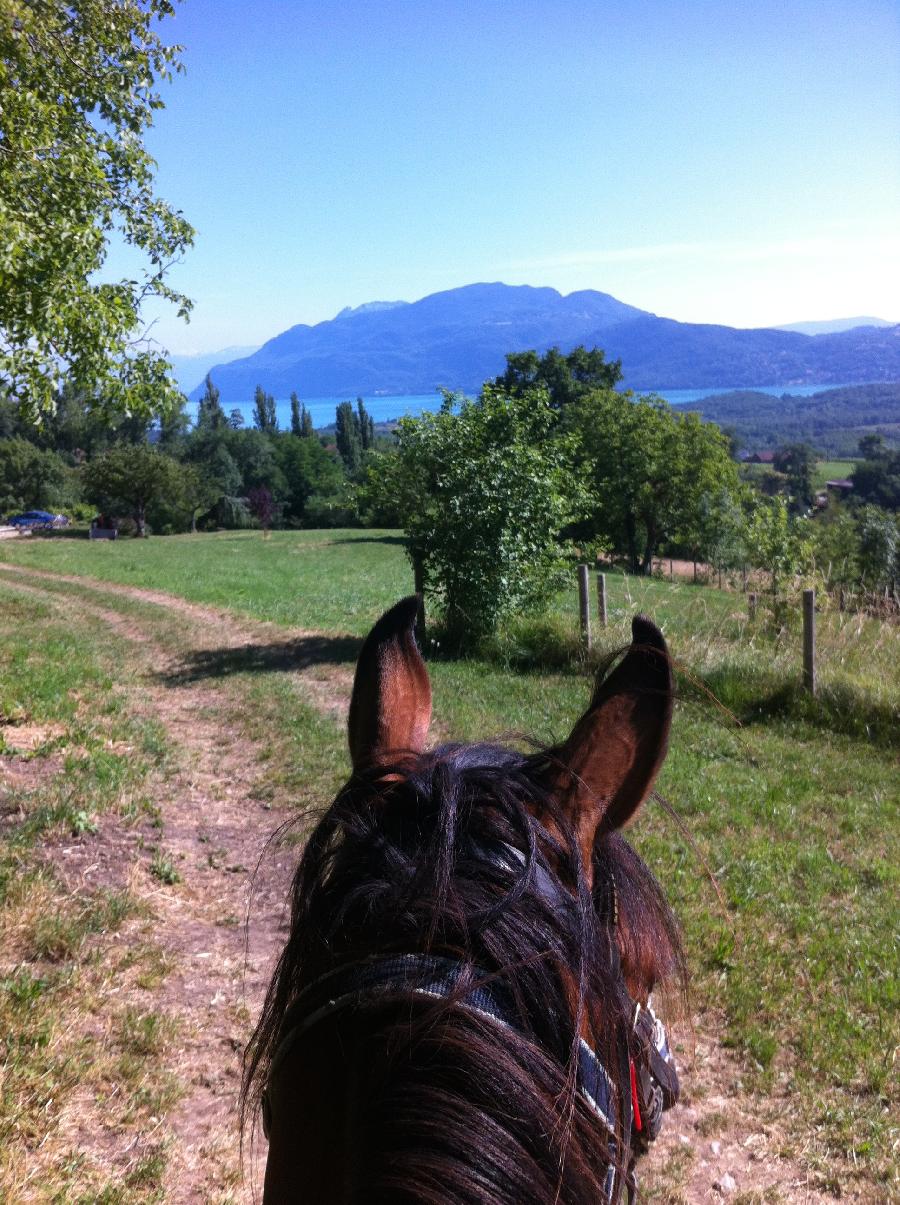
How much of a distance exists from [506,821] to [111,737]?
253 inches

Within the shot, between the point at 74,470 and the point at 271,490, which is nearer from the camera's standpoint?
the point at 74,470

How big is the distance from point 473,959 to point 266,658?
10752 millimetres

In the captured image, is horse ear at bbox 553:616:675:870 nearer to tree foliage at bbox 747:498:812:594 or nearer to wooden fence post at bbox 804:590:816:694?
wooden fence post at bbox 804:590:816:694

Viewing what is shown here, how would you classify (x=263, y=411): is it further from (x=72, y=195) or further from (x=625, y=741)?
(x=625, y=741)

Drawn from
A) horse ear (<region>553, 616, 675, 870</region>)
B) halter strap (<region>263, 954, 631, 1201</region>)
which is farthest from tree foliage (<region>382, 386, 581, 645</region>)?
halter strap (<region>263, 954, 631, 1201</region>)

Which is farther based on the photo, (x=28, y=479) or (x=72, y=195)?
(x=28, y=479)

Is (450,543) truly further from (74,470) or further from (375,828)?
(74,470)

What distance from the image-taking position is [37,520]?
56188mm

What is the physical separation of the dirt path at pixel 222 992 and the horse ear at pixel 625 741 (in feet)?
1.92

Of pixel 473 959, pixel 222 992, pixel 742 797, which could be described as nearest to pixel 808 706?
pixel 742 797

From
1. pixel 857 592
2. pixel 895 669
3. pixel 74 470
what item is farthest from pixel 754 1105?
pixel 74 470

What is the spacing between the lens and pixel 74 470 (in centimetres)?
6575

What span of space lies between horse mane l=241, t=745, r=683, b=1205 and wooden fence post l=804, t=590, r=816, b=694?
25.5 feet

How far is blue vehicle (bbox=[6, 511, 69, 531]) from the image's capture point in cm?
5294
